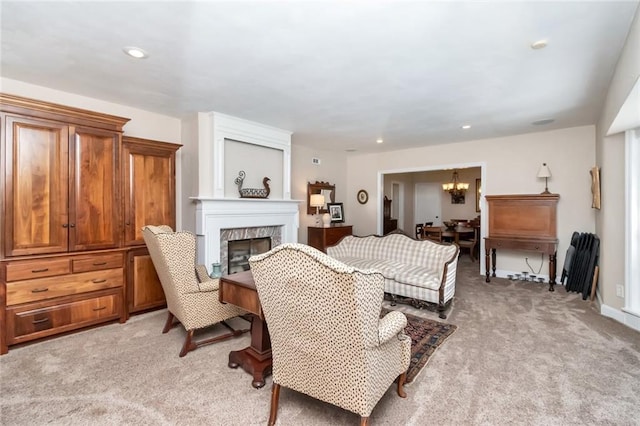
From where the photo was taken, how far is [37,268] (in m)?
2.80

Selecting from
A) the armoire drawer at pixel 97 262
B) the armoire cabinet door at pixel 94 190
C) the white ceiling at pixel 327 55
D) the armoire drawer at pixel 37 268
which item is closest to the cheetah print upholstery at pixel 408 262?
the white ceiling at pixel 327 55

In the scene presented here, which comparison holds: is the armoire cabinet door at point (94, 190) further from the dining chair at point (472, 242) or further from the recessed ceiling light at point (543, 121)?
the dining chair at point (472, 242)

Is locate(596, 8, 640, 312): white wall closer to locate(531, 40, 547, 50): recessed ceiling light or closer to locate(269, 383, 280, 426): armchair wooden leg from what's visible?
locate(531, 40, 547, 50): recessed ceiling light

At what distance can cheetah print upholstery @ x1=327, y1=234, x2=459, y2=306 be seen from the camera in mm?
3596

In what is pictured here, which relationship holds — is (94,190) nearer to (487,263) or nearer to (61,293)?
(61,293)

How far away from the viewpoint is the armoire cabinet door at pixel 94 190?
3.02 m

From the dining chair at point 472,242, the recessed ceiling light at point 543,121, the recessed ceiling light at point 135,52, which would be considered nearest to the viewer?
the recessed ceiling light at point 135,52

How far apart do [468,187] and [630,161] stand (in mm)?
5772

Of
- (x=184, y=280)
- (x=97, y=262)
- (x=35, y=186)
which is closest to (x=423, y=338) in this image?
(x=184, y=280)

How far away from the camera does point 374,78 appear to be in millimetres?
2930

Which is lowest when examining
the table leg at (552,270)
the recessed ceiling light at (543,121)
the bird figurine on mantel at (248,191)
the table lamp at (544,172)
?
the table leg at (552,270)

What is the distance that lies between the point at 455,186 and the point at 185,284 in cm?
764

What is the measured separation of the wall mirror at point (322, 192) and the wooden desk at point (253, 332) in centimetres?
388

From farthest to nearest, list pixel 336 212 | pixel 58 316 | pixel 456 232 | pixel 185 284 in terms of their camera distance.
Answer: pixel 456 232, pixel 336 212, pixel 58 316, pixel 185 284
